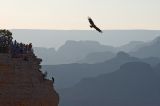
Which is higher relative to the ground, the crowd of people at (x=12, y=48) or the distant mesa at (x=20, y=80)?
the crowd of people at (x=12, y=48)

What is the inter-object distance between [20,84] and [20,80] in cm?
31

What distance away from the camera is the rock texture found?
3712 cm

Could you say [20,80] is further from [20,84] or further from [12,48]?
[12,48]

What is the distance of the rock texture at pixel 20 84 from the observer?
37125 millimetres

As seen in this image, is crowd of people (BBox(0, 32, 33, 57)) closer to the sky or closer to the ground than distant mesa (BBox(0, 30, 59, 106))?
closer to the sky

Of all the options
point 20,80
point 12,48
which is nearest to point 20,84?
point 20,80

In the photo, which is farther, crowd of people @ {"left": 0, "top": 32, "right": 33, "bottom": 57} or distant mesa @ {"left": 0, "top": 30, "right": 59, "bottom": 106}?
crowd of people @ {"left": 0, "top": 32, "right": 33, "bottom": 57}

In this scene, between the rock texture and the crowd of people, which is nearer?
the rock texture

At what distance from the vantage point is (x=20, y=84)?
1501 inches

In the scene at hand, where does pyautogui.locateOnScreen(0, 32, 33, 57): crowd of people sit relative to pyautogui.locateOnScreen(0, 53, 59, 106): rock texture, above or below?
above

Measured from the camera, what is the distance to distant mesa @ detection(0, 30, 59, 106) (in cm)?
3719

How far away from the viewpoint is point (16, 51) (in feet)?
136
